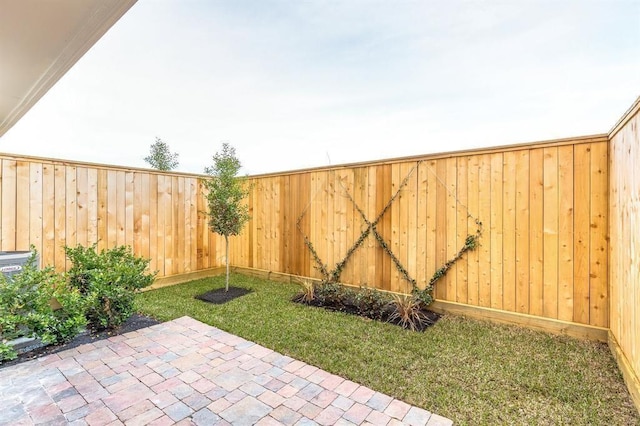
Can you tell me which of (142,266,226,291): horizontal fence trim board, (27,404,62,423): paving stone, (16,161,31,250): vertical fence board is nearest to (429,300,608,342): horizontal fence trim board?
(27,404,62,423): paving stone

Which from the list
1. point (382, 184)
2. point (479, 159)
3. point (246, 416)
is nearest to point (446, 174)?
point (479, 159)

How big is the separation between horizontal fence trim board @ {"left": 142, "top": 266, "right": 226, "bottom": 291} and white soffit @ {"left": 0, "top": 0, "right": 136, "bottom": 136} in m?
3.43

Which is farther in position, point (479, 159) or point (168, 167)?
point (168, 167)

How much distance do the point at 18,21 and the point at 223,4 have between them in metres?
4.12

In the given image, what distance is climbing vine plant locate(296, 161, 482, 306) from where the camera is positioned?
3527 millimetres

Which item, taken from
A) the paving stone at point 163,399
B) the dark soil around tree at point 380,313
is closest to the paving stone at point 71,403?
the paving stone at point 163,399

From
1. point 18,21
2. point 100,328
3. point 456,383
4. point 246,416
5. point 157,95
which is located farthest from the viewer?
point 157,95

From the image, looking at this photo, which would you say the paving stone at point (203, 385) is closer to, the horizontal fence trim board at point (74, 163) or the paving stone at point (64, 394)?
the paving stone at point (64, 394)

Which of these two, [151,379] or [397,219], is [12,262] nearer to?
[151,379]

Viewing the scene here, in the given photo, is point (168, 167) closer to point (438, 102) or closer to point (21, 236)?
point (21, 236)

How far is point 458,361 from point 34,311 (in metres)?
4.01

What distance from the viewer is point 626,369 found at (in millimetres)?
2119

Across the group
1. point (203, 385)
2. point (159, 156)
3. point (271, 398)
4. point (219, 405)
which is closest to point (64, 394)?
point (203, 385)

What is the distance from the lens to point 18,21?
4.99ft
